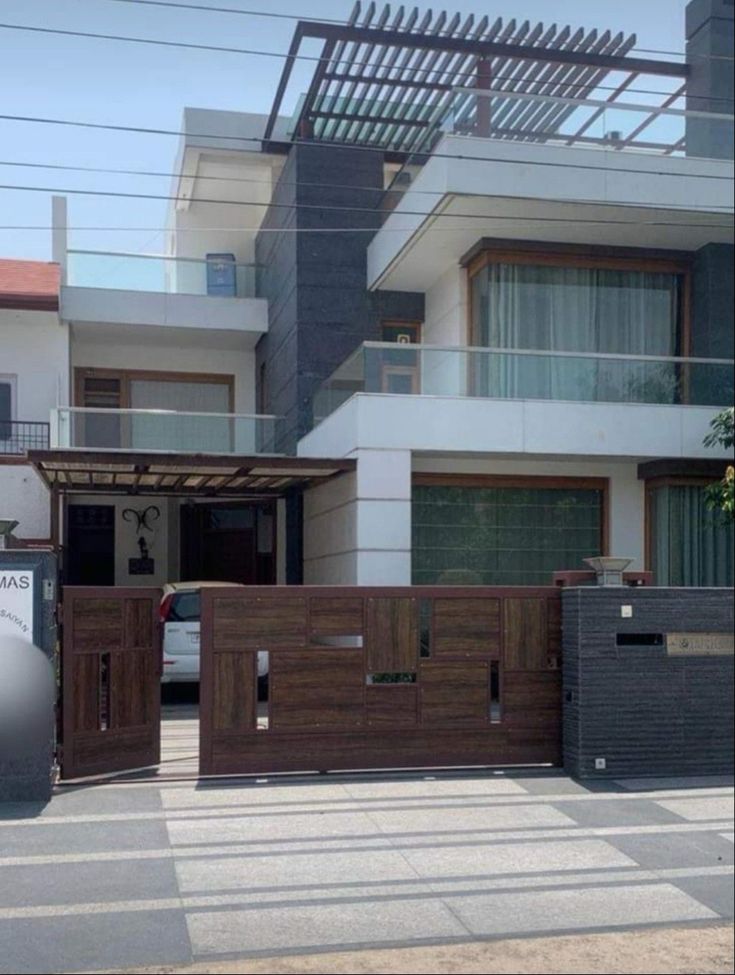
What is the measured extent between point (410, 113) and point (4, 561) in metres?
10.6

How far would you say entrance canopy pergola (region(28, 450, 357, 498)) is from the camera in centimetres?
1273

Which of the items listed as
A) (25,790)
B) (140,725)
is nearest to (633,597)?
(140,725)

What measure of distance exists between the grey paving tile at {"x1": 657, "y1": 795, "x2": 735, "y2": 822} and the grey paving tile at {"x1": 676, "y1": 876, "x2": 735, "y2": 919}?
725 mm

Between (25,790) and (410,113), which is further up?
(410,113)

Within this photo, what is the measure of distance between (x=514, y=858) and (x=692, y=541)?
8.60 m

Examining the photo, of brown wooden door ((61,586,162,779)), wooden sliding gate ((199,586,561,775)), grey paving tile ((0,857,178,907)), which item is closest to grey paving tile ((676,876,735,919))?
grey paving tile ((0,857,178,907))

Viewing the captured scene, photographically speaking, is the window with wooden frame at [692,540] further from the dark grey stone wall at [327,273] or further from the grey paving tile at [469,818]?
the grey paving tile at [469,818]

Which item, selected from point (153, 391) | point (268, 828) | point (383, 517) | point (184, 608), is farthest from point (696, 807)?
point (153, 391)

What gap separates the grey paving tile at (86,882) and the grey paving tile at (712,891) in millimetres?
2585

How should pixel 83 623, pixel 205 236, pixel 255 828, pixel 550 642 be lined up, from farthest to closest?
1. pixel 205 236
2. pixel 550 642
3. pixel 83 623
4. pixel 255 828

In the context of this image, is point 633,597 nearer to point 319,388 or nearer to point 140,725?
point 140,725

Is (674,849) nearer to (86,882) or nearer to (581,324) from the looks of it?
(86,882)

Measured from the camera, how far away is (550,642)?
887 cm

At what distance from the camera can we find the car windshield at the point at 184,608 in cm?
1318
